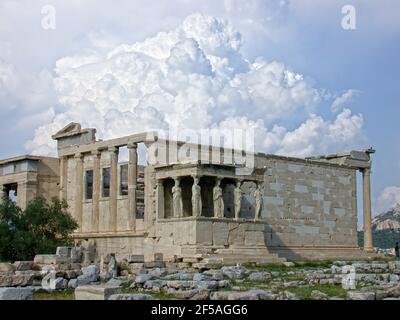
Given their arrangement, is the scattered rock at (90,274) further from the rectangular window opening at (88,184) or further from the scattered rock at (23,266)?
the rectangular window opening at (88,184)

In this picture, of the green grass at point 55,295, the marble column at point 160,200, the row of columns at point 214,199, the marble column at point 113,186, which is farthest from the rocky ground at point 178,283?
the marble column at point 113,186

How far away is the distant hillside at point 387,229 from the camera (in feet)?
244

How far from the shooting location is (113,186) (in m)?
30.7

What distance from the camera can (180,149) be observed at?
94.2 feet

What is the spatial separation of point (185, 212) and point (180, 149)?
244 centimetres

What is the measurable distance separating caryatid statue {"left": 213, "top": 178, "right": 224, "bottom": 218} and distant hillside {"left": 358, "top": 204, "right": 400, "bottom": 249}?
4763 centimetres

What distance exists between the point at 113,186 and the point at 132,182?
4.37 ft

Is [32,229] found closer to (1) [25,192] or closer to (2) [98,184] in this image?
(2) [98,184]

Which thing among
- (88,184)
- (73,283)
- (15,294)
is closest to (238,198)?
(88,184)

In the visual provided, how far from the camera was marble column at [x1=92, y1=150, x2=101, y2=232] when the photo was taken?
3144 cm

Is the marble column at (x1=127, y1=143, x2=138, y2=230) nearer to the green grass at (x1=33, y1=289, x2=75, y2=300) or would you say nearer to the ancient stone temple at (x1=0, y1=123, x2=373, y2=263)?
the ancient stone temple at (x1=0, y1=123, x2=373, y2=263)

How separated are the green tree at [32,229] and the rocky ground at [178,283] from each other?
4.22 metres

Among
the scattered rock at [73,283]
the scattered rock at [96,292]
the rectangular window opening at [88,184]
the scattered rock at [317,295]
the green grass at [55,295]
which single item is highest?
the rectangular window opening at [88,184]

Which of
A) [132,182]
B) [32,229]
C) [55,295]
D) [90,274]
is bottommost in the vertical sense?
[55,295]
